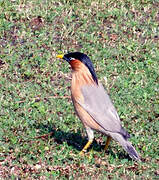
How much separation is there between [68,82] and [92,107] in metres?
2.11

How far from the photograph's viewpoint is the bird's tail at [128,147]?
7691mm

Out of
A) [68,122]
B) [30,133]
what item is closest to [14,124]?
[30,133]

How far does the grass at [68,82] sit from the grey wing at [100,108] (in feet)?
1.73

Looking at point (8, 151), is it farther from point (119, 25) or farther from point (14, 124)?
point (119, 25)

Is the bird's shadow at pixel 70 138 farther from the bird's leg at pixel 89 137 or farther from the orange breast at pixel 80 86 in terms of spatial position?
the orange breast at pixel 80 86

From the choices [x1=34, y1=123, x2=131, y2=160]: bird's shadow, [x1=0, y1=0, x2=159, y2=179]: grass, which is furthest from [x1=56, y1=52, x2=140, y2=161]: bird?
[x1=0, y1=0, x2=159, y2=179]: grass

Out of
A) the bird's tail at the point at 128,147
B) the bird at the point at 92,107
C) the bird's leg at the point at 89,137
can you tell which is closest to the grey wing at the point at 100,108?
the bird at the point at 92,107

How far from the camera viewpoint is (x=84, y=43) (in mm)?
10789

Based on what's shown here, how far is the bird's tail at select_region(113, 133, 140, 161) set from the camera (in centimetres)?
769

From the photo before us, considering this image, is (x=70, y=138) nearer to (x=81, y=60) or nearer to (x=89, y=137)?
(x=89, y=137)

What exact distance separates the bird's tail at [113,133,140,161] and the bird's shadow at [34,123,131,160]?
0.41 m

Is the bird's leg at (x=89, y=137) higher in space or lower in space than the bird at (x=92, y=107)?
lower

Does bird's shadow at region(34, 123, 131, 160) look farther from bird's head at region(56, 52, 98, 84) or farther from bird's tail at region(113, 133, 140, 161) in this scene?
bird's head at region(56, 52, 98, 84)

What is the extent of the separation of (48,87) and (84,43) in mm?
1596
